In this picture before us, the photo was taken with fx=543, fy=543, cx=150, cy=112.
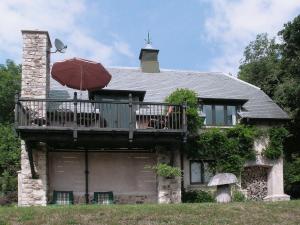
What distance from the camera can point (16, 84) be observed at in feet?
132

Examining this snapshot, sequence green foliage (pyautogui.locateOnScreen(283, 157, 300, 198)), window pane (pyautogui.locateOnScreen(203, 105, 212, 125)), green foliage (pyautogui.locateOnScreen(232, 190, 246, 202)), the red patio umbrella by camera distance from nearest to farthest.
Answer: the red patio umbrella < green foliage (pyautogui.locateOnScreen(232, 190, 246, 202)) < window pane (pyautogui.locateOnScreen(203, 105, 212, 125)) < green foliage (pyautogui.locateOnScreen(283, 157, 300, 198))

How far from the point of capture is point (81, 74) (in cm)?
2125

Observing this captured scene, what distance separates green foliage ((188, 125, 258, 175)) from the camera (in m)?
22.5

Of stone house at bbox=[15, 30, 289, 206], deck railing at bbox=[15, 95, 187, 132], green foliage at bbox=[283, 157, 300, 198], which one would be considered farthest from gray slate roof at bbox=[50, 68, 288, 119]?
green foliage at bbox=[283, 157, 300, 198]

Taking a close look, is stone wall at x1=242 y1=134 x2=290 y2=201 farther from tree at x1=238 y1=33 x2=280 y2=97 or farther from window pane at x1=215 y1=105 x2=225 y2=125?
tree at x1=238 y1=33 x2=280 y2=97

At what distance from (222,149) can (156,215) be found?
7399 millimetres

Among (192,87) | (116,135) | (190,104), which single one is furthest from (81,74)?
(192,87)

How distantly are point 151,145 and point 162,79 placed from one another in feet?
15.8

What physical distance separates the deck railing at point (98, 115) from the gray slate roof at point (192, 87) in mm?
2135

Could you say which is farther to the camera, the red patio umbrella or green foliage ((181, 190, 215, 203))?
green foliage ((181, 190, 215, 203))

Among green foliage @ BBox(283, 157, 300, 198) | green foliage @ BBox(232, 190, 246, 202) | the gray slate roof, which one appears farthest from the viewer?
green foliage @ BBox(283, 157, 300, 198)

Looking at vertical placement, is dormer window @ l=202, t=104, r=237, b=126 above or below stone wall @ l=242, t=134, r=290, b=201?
above

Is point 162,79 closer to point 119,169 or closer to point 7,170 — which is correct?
point 119,169

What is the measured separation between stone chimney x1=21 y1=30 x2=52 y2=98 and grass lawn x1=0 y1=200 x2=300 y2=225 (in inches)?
255
